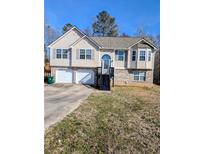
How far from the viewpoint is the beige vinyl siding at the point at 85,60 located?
1428 centimetres

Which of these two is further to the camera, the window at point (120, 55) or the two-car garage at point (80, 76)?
the window at point (120, 55)

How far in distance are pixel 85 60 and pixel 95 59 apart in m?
0.88

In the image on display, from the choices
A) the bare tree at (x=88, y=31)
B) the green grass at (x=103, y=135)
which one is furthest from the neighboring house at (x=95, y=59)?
the green grass at (x=103, y=135)

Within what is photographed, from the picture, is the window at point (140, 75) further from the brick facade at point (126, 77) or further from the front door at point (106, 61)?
the front door at point (106, 61)

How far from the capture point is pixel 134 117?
5.09 metres

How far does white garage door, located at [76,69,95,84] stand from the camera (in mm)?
14508

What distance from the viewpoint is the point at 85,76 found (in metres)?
14.6

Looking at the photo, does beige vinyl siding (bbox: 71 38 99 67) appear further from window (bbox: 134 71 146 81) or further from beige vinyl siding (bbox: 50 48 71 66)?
window (bbox: 134 71 146 81)

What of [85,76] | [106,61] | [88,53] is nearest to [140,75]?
[106,61]

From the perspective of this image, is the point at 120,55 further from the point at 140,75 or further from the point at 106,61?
the point at 140,75

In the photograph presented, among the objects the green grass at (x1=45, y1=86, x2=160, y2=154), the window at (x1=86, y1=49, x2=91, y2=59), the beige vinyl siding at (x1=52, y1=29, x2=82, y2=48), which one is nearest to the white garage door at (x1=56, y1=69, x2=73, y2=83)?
the window at (x1=86, y1=49, x2=91, y2=59)
